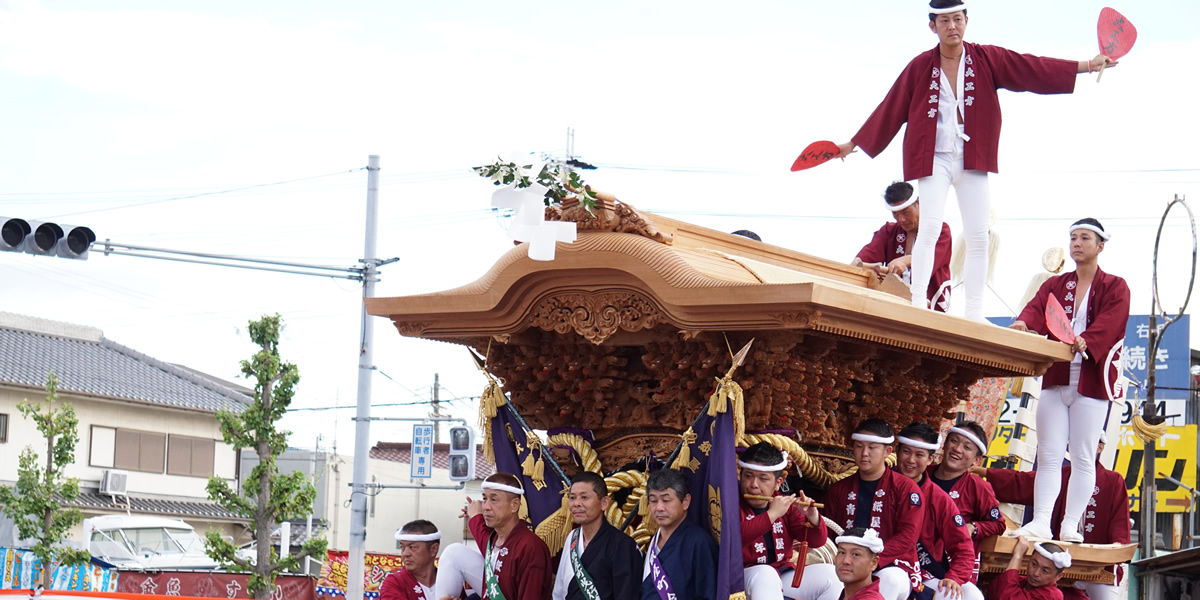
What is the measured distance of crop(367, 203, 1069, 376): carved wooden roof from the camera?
5.48 metres

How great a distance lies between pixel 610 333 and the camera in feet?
19.2

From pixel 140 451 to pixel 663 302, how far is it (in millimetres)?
23282

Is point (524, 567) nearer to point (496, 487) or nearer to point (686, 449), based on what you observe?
point (496, 487)

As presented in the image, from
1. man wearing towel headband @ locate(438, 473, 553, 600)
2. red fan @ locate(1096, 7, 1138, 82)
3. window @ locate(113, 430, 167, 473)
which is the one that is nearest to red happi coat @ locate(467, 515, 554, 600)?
man wearing towel headband @ locate(438, 473, 553, 600)

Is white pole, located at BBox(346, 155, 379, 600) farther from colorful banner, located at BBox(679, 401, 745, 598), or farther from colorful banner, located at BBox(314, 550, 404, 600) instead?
colorful banner, located at BBox(679, 401, 745, 598)

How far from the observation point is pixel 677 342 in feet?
19.6

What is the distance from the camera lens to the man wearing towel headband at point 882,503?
239 inches

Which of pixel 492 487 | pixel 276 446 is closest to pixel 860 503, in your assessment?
pixel 492 487

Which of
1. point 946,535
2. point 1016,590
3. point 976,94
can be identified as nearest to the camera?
point 946,535

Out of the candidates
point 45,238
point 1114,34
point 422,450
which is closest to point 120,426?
point 422,450

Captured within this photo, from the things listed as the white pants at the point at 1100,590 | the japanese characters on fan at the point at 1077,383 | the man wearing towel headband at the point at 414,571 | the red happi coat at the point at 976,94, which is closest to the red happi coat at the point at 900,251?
the japanese characters on fan at the point at 1077,383

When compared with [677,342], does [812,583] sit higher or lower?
lower

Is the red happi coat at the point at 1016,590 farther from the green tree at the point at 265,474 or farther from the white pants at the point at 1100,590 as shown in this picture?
the green tree at the point at 265,474

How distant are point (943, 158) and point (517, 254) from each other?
237 cm
